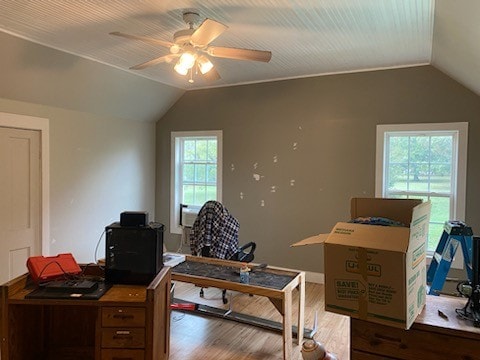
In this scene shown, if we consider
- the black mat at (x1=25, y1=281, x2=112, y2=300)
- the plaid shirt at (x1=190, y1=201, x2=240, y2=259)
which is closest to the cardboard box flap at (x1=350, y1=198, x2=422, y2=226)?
the black mat at (x1=25, y1=281, x2=112, y2=300)

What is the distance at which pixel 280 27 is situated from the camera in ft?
9.36

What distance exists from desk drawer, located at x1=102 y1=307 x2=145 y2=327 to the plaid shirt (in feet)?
6.34

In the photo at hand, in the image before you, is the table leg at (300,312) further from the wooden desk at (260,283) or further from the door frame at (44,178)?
the door frame at (44,178)

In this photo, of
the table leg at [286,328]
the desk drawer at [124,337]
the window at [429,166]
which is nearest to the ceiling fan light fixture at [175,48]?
the desk drawer at [124,337]

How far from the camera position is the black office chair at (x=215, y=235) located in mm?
3924

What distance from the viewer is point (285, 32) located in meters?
2.96

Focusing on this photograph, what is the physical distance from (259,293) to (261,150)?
2.40 meters

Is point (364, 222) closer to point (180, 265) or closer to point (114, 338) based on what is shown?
point (114, 338)

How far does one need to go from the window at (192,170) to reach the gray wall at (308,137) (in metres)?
0.20

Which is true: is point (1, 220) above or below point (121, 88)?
below

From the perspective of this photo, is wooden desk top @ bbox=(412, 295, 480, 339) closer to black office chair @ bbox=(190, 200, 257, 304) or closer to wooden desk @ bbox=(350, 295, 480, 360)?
wooden desk @ bbox=(350, 295, 480, 360)

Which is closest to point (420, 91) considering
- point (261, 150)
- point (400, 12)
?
point (400, 12)

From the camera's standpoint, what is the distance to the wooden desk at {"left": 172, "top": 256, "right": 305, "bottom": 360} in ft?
8.96

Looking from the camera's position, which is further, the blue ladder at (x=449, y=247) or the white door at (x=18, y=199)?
the white door at (x=18, y=199)
